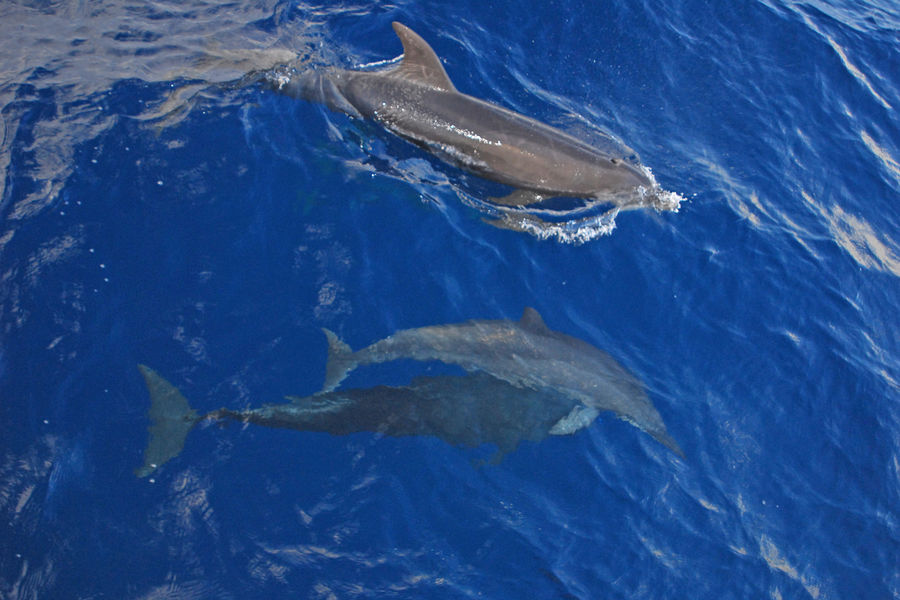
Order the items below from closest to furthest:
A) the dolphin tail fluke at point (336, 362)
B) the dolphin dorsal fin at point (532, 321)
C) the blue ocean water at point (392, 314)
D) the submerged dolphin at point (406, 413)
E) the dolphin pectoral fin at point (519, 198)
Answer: the blue ocean water at point (392, 314), the submerged dolphin at point (406, 413), the dolphin tail fluke at point (336, 362), the dolphin dorsal fin at point (532, 321), the dolphin pectoral fin at point (519, 198)

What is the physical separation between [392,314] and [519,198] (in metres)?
2.78

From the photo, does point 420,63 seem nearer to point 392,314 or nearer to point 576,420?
point 392,314

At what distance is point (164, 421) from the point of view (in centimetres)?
590

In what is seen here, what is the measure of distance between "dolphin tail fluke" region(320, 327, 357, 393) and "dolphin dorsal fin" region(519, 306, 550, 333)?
2029mm

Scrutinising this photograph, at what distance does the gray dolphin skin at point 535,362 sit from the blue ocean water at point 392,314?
18 cm

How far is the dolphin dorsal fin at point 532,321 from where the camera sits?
24.0ft

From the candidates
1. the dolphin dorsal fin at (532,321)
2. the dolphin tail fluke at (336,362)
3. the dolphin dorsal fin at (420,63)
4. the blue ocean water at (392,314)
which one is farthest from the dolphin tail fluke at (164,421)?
the dolphin dorsal fin at (420,63)

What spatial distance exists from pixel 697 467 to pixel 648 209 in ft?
12.3

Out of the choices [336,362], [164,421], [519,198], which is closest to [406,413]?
[336,362]

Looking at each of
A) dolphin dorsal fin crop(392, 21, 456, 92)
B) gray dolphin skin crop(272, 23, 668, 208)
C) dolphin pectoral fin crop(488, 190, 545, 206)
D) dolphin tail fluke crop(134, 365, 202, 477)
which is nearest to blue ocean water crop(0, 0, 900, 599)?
dolphin tail fluke crop(134, 365, 202, 477)

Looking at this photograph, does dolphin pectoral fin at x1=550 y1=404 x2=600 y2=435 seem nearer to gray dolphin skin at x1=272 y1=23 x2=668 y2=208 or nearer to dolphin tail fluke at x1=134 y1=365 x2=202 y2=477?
gray dolphin skin at x1=272 y1=23 x2=668 y2=208

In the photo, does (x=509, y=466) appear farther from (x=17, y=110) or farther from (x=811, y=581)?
(x=17, y=110)

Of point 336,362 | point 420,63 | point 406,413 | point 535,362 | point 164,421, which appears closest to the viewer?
point 164,421

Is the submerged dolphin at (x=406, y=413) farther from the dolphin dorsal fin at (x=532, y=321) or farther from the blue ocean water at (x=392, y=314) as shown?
the dolphin dorsal fin at (x=532, y=321)
